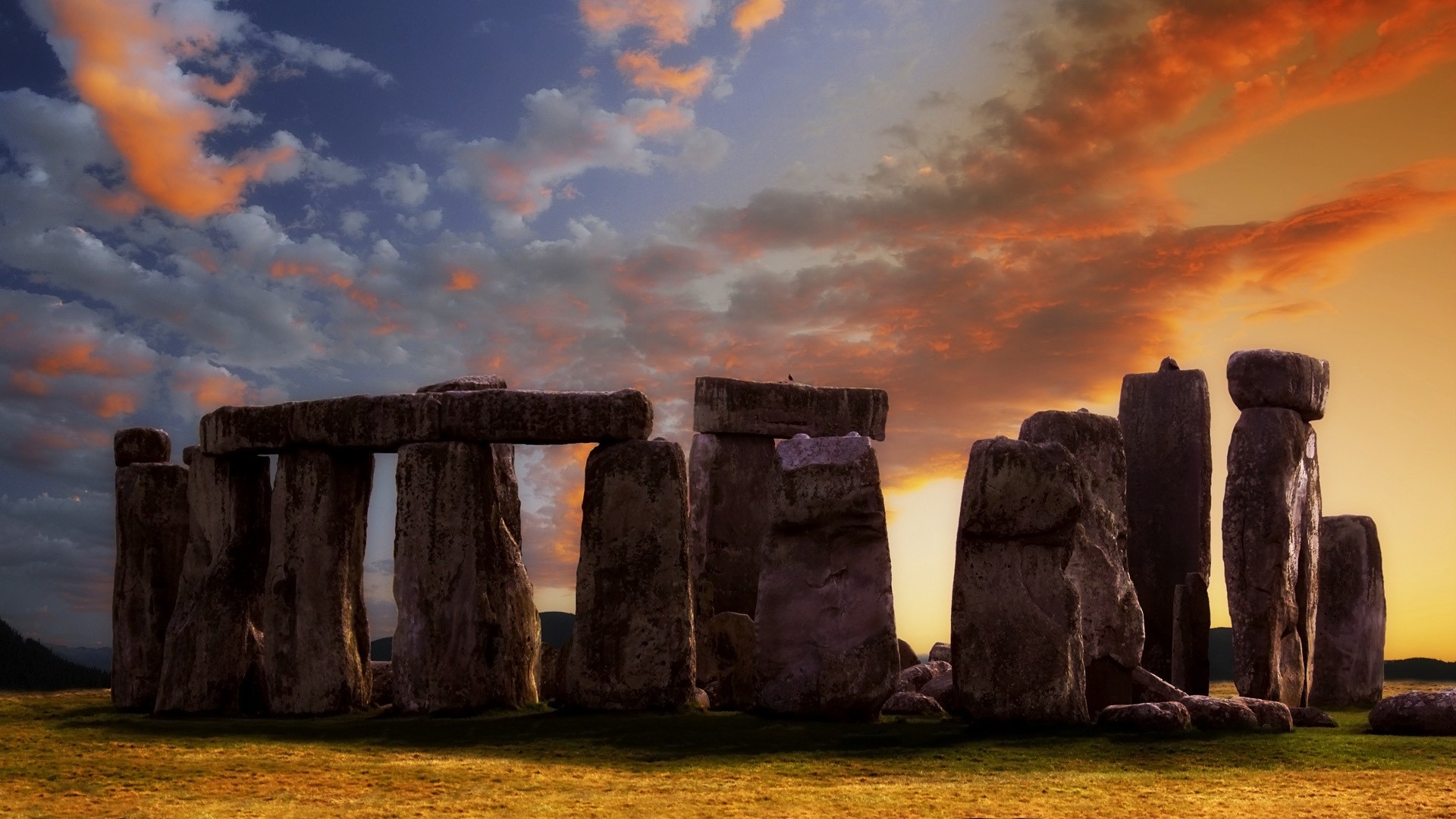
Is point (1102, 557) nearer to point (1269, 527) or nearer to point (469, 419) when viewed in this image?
point (1269, 527)

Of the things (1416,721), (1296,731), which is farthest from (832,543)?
(1416,721)

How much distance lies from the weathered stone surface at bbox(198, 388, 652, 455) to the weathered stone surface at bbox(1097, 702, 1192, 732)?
5.05 m

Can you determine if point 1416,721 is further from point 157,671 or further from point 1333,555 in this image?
point 157,671

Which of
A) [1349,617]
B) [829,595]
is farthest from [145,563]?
[1349,617]

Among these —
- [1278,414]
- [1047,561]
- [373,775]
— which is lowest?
[373,775]

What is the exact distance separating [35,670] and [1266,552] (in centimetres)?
1767

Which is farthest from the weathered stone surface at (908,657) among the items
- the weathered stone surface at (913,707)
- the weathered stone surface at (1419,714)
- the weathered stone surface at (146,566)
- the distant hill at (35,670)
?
the distant hill at (35,670)

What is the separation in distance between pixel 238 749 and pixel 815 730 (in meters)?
4.60

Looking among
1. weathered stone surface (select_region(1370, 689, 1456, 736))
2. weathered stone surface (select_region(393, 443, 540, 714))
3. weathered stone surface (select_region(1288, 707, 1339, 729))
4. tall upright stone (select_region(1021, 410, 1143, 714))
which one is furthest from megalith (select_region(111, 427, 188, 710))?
weathered stone surface (select_region(1370, 689, 1456, 736))

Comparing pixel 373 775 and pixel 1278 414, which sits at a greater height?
pixel 1278 414

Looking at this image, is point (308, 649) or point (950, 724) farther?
point (308, 649)

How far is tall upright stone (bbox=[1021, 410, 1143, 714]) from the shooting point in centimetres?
1405

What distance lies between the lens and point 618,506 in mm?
14383

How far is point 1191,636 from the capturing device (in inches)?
625
